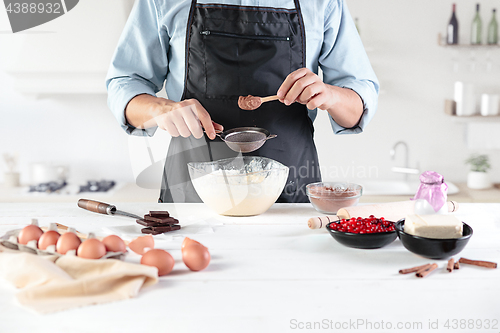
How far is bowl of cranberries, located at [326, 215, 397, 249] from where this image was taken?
0.94 meters

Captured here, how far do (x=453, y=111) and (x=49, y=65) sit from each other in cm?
262

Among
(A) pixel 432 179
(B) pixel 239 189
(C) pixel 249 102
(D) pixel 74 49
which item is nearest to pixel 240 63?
(C) pixel 249 102

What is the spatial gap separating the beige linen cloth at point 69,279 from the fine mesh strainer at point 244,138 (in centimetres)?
68

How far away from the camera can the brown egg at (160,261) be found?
82 centimetres

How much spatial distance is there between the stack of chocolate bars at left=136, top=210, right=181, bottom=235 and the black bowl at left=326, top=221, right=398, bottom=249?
40 cm

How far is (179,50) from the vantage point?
1.55 m

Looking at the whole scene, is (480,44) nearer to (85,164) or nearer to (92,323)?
(85,164)

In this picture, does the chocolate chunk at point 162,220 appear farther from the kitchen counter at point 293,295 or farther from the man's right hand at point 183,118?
the man's right hand at point 183,118

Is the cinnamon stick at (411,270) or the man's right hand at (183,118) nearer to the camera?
the cinnamon stick at (411,270)

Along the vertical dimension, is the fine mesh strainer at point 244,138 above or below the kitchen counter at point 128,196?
above

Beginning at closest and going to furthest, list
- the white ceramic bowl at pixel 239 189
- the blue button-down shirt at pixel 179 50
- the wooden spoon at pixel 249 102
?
1. the white ceramic bowl at pixel 239 189
2. the wooden spoon at pixel 249 102
3. the blue button-down shirt at pixel 179 50

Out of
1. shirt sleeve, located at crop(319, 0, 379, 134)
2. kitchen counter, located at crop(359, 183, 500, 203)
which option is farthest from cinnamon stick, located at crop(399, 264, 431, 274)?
kitchen counter, located at crop(359, 183, 500, 203)

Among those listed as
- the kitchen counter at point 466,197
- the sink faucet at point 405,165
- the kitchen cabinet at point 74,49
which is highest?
the kitchen cabinet at point 74,49

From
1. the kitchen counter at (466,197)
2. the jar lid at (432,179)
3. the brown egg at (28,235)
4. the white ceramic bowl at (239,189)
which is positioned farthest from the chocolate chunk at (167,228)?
the kitchen counter at (466,197)
